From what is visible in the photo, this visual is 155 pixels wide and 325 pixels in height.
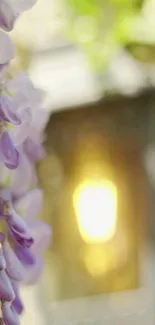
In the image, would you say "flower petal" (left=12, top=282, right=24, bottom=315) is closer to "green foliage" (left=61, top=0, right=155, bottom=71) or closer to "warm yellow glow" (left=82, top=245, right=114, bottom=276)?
"green foliage" (left=61, top=0, right=155, bottom=71)

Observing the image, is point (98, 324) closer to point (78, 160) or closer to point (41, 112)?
point (78, 160)

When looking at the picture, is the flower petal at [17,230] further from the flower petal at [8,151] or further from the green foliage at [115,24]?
the green foliage at [115,24]

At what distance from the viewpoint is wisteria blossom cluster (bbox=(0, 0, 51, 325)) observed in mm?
272

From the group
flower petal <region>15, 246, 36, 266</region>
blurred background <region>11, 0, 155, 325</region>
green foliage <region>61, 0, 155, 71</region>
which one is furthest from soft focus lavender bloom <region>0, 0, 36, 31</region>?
blurred background <region>11, 0, 155, 325</region>

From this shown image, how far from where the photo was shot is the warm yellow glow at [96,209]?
94 cm

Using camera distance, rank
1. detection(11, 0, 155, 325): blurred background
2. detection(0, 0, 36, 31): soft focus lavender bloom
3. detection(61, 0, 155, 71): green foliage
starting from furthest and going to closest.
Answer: detection(11, 0, 155, 325): blurred background → detection(61, 0, 155, 71): green foliage → detection(0, 0, 36, 31): soft focus lavender bloom

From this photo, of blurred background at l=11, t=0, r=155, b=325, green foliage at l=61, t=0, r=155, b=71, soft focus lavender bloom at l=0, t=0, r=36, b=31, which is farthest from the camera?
blurred background at l=11, t=0, r=155, b=325

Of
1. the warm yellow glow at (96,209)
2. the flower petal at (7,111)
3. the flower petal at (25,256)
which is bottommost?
the warm yellow glow at (96,209)

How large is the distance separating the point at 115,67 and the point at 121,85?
3 centimetres

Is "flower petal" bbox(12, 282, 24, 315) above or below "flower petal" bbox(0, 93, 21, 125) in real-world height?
below

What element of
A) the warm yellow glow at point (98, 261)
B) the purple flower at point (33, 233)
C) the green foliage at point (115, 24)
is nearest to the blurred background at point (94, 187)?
the warm yellow glow at point (98, 261)

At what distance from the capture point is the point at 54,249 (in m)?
0.93

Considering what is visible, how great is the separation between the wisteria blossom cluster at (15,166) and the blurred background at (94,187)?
1.91ft

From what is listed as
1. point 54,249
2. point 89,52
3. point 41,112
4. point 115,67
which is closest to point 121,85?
point 115,67
